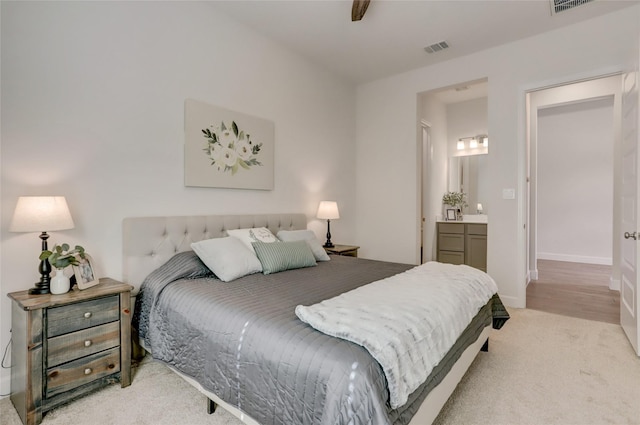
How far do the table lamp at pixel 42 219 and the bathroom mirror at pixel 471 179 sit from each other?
537cm

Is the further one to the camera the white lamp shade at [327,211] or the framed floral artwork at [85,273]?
the white lamp shade at [327,211]

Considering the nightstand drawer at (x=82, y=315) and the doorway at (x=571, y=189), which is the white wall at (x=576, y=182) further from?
the nightstand drawer at (x=82, y=315)

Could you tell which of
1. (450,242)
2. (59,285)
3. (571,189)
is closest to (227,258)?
(59,285)

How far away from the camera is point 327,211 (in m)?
3.88

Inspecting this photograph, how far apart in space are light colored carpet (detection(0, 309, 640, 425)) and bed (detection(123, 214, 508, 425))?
161mm

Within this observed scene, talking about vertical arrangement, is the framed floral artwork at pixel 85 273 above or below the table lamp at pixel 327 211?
below

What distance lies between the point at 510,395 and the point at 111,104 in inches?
127

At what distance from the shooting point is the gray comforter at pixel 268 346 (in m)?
1.10

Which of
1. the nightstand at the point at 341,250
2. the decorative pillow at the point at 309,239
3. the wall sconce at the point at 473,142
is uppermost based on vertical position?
the wall sconce at the point at 473,142

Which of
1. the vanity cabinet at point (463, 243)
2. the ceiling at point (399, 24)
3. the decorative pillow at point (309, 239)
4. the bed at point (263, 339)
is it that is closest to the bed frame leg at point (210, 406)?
the bed at point (263, 339)

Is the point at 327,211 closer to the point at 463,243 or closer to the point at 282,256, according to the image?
the point at 282,256

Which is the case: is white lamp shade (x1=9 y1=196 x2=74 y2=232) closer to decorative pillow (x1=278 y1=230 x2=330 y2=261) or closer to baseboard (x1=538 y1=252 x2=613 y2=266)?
decorative pillow (x1=278 y1=230 x2=330 y2=261)

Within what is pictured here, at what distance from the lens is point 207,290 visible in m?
1.92

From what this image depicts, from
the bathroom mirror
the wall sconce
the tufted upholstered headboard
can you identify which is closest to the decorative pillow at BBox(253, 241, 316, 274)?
the tufted upholstered headboard
